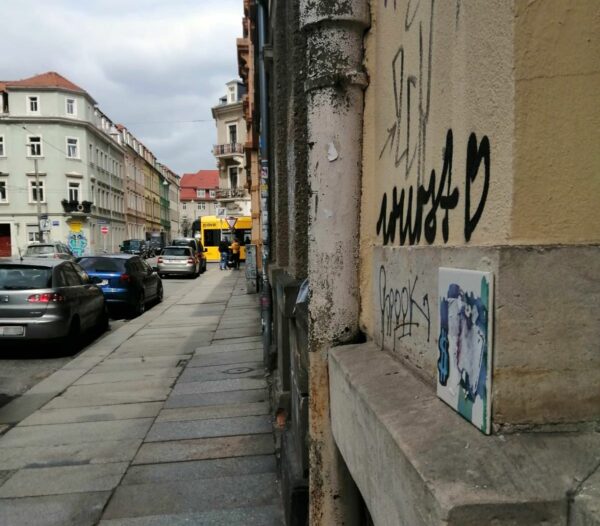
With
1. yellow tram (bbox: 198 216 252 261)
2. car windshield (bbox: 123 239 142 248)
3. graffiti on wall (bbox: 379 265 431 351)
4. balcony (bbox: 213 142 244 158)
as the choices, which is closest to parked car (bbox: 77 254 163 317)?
graffiti on wall (bbox: 379 265 431 351)

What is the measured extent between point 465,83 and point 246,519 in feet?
10.1

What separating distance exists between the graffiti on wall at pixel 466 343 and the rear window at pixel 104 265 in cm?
1310

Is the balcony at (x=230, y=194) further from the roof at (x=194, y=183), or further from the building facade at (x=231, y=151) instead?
the roof at (x=194, y=183)

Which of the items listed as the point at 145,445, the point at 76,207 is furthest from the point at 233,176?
the point at 145,445

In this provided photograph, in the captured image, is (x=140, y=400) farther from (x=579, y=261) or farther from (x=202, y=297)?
(x=202, y=297)

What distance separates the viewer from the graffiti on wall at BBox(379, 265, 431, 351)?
1901 mm

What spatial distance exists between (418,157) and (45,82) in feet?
181

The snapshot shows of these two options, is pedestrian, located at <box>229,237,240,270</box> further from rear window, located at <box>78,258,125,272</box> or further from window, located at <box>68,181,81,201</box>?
window, located at <box>68,181,81,201</box>

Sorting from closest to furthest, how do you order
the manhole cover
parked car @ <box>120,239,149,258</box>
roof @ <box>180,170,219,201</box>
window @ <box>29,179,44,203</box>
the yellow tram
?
the manhole cover
the yellow tram
window @ <box>29,179,44,203</box>
parked car @ <box>120,239,149,258</box>
roof @ <box>180,170,219,201</box>

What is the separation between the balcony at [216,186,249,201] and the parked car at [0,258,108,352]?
151 ft

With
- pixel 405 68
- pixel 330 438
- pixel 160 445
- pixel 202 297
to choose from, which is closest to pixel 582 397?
pixel 405 68

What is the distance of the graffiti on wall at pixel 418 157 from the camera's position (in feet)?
4.99

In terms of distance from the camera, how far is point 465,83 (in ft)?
5.08

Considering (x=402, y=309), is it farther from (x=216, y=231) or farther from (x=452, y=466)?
(x=216, y=231)
